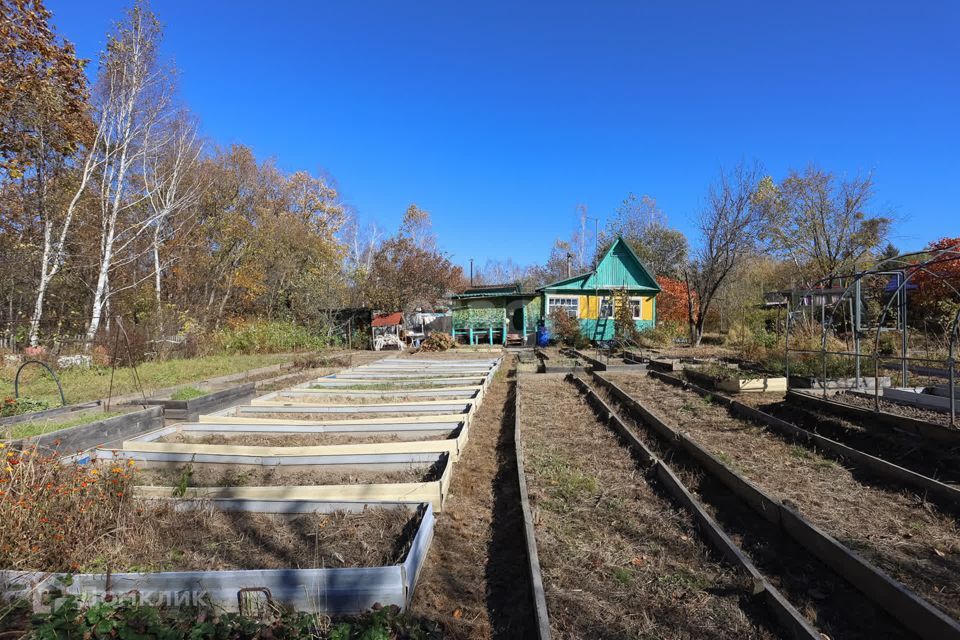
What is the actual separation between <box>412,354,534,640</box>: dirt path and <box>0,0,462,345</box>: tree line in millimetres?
11428

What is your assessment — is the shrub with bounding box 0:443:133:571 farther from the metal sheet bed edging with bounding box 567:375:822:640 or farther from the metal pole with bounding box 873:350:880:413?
the metal pole with bounding box 873:350:880:413

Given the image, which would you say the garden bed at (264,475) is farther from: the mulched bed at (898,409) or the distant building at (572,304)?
the distant building at (572,304)

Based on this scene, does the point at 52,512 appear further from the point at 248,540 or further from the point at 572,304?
the point at 572,304

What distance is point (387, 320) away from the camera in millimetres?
21672

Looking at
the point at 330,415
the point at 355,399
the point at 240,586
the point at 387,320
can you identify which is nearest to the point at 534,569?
the point at 240,586

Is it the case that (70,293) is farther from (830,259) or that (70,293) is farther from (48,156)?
(830,259)

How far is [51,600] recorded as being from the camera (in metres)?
2.53

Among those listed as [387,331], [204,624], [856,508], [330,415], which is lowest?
[856,508]

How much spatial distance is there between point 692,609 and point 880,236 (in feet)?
79.7

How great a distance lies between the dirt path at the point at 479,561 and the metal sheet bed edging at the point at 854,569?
1847mm

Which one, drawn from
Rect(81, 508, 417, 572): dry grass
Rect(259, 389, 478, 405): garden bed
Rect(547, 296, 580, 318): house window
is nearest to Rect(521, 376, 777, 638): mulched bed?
Rect(81, 508, 417, 572): dry grass

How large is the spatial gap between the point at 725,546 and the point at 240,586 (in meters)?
2.92

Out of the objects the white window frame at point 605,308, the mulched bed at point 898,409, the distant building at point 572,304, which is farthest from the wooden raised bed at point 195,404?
the white window frame at point 605,308

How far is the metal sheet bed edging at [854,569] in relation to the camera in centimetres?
230
